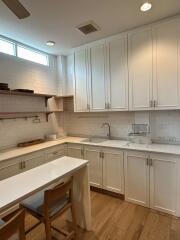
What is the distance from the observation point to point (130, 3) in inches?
78.3

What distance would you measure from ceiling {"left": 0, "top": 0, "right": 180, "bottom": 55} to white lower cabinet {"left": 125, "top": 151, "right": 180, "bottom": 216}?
2.00 m

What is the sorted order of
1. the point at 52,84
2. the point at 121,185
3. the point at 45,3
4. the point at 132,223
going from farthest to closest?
the point at 52,84, the point at 121,185, the point at 132,223, the point at 45,3

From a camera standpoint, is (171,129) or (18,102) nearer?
(171,129)

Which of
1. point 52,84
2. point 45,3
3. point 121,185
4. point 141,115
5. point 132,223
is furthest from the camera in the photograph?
point 52,84

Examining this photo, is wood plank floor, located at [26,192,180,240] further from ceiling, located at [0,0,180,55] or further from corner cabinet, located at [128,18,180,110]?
ceiling, located at [0,0,180,55]

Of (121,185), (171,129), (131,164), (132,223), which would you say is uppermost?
(171,129)

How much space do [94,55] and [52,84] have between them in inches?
47.7

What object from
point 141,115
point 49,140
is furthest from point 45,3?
point 49,140

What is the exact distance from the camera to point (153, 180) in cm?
241

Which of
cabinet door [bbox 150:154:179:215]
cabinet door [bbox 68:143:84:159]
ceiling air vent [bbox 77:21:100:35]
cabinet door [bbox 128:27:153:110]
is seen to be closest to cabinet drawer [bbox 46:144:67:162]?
cabinet door [bbox 68:143:84:159]

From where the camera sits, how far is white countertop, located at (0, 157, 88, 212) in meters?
1.23

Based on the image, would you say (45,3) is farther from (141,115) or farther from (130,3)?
(141,115)

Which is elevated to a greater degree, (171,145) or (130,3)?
(130,3)

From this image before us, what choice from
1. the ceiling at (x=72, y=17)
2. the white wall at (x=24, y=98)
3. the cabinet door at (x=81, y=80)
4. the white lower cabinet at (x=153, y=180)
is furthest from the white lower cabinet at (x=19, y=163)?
the ceiling at (x=72, y=17)
